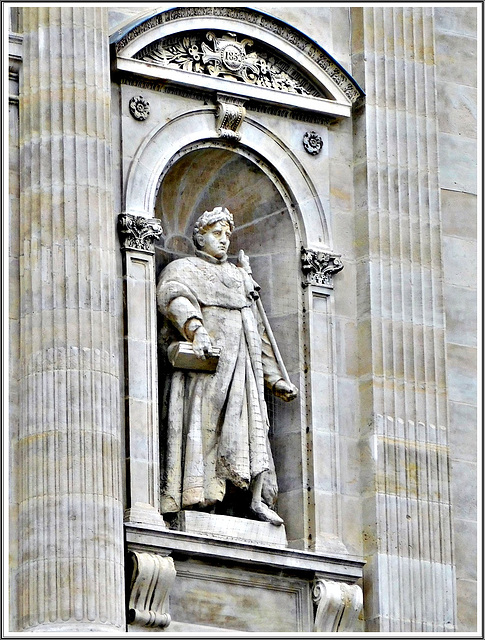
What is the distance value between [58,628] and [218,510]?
2.30 metres

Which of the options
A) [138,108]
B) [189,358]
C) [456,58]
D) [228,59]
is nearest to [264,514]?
[189,358]

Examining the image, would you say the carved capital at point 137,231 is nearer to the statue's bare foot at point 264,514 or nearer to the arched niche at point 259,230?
the arched niche at point 259,230

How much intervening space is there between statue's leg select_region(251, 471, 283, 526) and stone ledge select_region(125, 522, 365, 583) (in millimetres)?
388

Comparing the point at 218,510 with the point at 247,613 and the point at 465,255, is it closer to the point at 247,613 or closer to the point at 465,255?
the point at 247,613

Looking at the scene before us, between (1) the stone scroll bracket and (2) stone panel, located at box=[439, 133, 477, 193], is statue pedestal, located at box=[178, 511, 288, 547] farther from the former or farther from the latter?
(2) stone panel, located at box=[439, 133, 477, 193]

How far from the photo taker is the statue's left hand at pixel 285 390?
27.4m

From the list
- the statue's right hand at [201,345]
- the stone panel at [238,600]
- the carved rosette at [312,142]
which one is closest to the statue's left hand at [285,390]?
the statue's right hand at [201,345]

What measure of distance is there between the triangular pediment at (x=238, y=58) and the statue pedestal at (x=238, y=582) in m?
3.55

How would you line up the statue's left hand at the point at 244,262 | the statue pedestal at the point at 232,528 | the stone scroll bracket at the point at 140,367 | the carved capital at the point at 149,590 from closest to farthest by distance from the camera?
the carved capital at the point at 149,590, the stone scroll bracket at the point at 140,367, the statue pedestal at the point at 232,528, the statue's left hand at the point at 244,262

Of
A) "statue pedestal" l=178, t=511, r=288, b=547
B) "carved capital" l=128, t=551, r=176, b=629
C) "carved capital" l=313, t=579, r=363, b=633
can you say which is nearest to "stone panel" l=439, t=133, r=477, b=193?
Answer: "statue pedestal" l=178, t=511, r=288, b=547

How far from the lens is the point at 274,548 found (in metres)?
26.6

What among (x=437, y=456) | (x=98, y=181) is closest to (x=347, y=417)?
(x=437, y=456)

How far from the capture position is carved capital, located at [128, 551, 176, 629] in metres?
25.8

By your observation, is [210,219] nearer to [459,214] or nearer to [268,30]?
[268,30]
